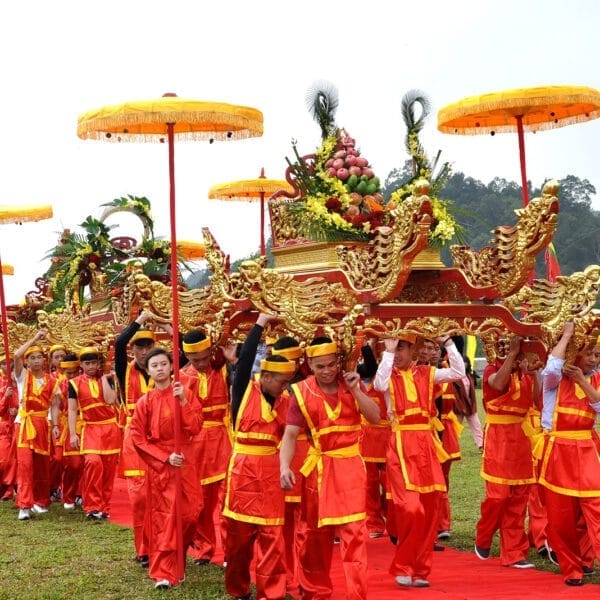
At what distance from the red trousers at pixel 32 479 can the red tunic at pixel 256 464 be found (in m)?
4.73

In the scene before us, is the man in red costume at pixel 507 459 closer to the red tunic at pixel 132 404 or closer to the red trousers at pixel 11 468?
the red tunic at pixel 132 404

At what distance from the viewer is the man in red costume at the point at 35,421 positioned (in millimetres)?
11188

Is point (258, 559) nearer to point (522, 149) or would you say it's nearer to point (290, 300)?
point (290, 300)

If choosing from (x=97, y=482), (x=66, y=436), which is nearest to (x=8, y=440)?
(x=66, y=436)

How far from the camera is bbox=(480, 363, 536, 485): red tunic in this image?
7.88 meters

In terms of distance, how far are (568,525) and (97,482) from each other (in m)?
5.08

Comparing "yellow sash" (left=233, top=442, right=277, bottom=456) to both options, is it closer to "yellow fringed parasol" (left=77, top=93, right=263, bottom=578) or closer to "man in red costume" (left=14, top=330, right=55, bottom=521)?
"yellow fringed parasol" (left=77, top=93, right=263, bottom=578)

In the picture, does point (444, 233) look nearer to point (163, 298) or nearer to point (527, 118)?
point (527, 118)

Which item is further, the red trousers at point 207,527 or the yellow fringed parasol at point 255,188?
the yellow fringed parasol at point 255,188

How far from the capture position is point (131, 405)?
9141mm

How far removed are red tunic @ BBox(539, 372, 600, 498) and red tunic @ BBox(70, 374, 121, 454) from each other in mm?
4881

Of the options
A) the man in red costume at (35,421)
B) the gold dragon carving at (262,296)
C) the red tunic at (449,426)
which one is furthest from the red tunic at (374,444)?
the man in red costume at (35,421)

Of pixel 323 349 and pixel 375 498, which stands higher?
pixel 323 349

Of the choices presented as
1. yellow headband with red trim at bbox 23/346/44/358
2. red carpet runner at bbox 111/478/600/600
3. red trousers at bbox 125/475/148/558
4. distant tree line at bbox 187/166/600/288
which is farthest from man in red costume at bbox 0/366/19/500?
distant tree line at bbox 187/166/600/288
